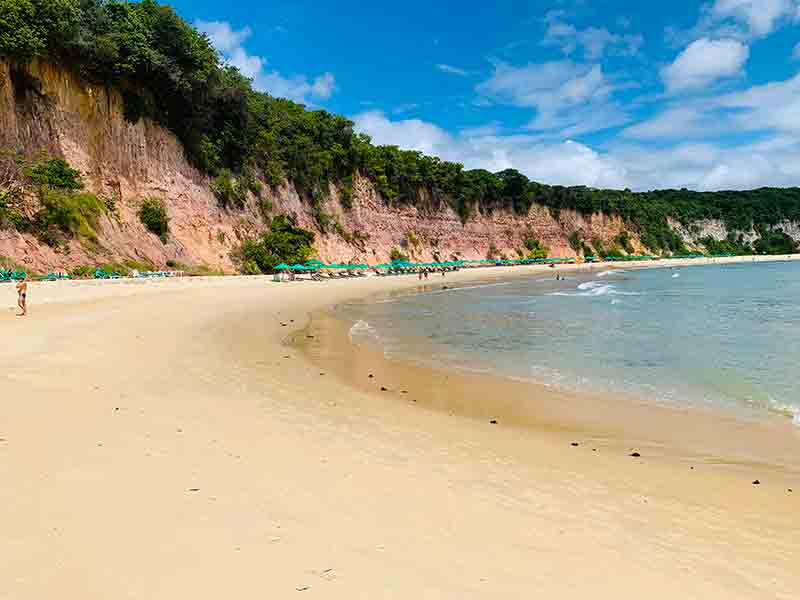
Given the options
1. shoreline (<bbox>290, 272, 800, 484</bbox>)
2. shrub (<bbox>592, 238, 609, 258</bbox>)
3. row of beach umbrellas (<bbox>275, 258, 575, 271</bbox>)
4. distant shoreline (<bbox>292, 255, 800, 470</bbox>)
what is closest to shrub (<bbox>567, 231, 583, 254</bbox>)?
row of beach umbrellas (<bbox>275, 258, 575, 271</bbox>)

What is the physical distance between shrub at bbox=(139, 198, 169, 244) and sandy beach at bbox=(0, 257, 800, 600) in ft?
98.4

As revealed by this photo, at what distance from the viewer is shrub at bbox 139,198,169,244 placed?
36.3 meters

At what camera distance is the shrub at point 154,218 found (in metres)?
36.3

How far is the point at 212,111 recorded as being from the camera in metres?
44.8

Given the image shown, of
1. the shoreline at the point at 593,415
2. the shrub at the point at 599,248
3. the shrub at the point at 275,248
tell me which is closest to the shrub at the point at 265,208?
the shrub at the point at 275,248

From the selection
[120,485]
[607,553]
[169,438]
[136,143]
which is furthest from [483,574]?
[136,143]

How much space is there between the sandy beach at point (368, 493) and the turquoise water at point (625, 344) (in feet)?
5.28

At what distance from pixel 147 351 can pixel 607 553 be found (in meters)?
10.3

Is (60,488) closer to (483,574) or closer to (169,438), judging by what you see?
(169,438)

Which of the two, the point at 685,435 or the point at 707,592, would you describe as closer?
the point at 707,592

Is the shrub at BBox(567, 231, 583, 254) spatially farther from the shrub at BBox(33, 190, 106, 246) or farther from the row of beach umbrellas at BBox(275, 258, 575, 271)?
the shrub at BBox(33, 190, 106, 246)

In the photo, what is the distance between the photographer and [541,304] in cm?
2578

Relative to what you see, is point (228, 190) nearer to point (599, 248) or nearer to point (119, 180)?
point (119, 180)

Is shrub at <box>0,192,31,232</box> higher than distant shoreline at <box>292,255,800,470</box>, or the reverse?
shrub at <box>0,192,31,232</box>
